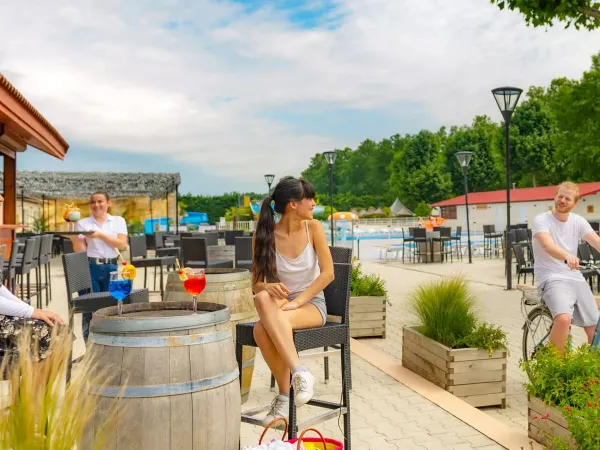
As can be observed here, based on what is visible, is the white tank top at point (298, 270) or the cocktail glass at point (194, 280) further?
the white tank top at point (298, 270)

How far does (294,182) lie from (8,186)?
1138 cm

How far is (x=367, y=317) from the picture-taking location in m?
6.52

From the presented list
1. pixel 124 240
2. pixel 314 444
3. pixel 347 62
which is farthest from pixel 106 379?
pixel 347 62

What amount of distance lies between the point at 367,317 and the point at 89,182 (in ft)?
67.3

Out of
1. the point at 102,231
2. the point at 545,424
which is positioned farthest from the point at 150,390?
the point at 102,231

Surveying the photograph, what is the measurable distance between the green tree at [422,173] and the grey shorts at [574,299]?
5524 centimetres

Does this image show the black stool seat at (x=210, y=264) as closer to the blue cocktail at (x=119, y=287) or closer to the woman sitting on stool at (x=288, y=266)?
the woman sitting on stool at (x=288, y=266)

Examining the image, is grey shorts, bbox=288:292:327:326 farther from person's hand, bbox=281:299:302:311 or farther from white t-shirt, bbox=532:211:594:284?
white t-shirt, bbox=532:211:594:284

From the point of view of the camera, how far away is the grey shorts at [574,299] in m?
4.28

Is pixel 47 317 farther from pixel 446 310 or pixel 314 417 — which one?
pixel 446 310

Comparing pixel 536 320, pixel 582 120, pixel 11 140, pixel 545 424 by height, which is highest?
pixel 582 120

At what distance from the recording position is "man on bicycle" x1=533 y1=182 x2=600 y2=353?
4.23 m

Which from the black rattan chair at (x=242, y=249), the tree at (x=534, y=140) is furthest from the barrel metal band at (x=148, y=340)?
the tree at (x=534, y=140)

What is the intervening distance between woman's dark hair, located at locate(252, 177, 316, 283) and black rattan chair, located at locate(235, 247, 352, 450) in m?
0.30
